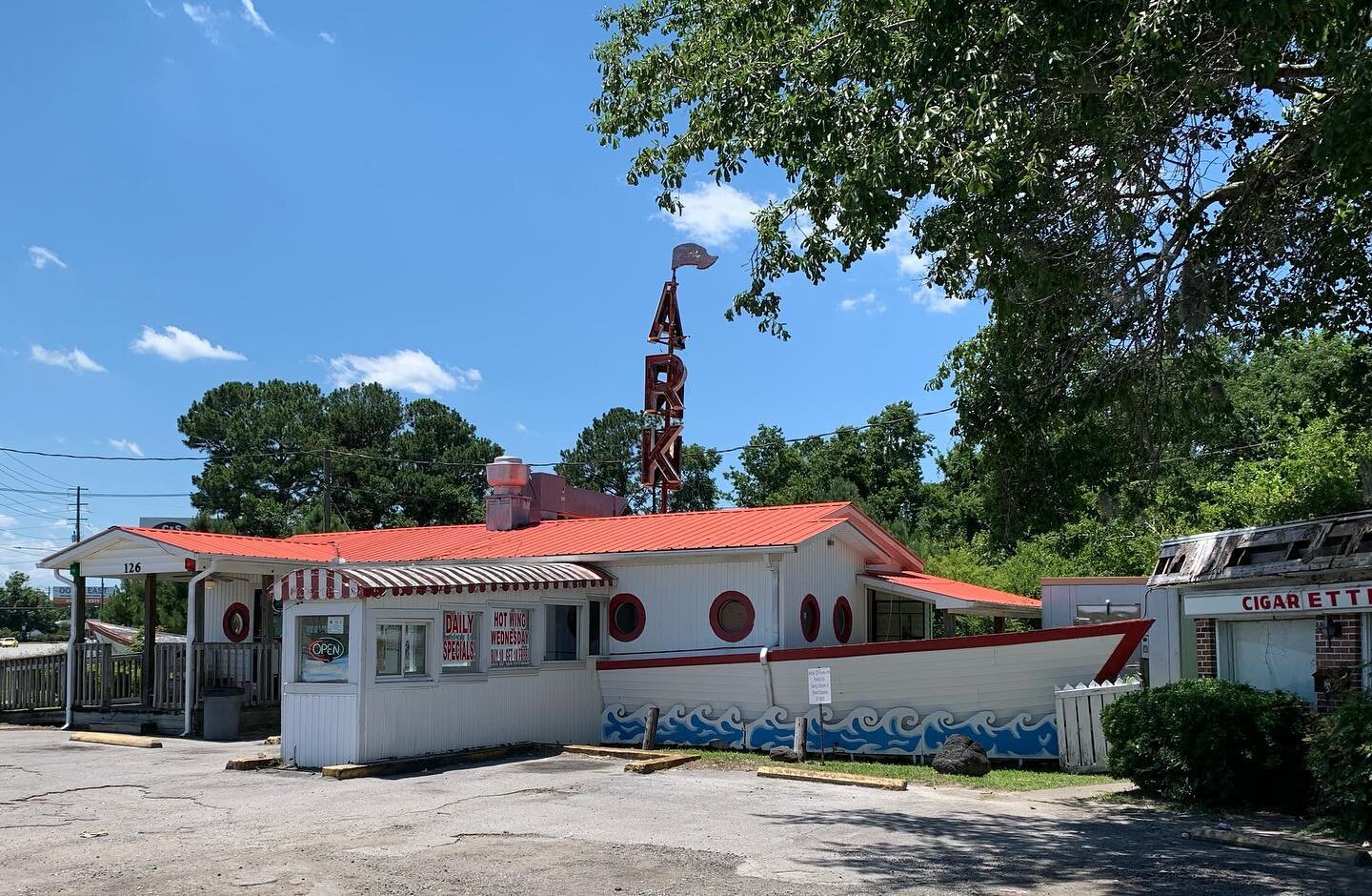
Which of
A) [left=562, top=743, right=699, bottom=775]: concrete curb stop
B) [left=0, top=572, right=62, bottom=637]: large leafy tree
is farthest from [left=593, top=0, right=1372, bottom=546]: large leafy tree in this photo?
[left=0, top=572, right=62, bottom=637]: large leafy tree

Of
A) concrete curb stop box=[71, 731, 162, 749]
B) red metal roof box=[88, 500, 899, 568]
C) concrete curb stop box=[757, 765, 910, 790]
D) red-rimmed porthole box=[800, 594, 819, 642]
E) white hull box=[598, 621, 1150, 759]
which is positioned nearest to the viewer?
concrete curb stop box=[757, 765, 910, 790]

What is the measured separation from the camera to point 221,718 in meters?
19.5

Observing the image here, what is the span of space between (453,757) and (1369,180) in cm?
1251

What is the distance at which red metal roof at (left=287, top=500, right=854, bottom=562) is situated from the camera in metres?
19.1

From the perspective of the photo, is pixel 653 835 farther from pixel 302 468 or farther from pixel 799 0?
pixel 302 468

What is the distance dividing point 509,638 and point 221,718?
18.2 feet

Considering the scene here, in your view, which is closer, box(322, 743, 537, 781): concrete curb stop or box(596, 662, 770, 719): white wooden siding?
box(322, 743, 537, 781): concrete curb stop

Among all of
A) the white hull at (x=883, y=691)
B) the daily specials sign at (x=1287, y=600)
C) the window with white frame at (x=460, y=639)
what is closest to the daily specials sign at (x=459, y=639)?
the window with white frame at (x=460, y=639)

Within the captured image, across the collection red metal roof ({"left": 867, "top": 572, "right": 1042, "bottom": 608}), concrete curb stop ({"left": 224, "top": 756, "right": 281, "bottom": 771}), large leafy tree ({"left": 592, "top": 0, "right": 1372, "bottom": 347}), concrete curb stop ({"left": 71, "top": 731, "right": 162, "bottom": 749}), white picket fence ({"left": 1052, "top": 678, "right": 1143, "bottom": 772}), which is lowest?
concrete curb stop ({"left": 71, "top": 731, "right": 162, "bottom": 749})

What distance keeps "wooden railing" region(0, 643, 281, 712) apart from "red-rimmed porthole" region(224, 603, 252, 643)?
136cm

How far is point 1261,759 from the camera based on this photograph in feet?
40.4

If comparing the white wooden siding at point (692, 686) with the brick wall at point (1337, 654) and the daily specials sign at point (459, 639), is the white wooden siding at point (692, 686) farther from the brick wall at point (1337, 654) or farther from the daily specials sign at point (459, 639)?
the brick wall at point (1337, 654)

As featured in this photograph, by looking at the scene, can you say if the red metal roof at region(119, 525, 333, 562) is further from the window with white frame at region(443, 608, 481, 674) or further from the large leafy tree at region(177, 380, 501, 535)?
the large leafy tree at region(177, 380, 501, 535)

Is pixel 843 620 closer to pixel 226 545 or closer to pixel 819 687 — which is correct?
pixel 819 687
